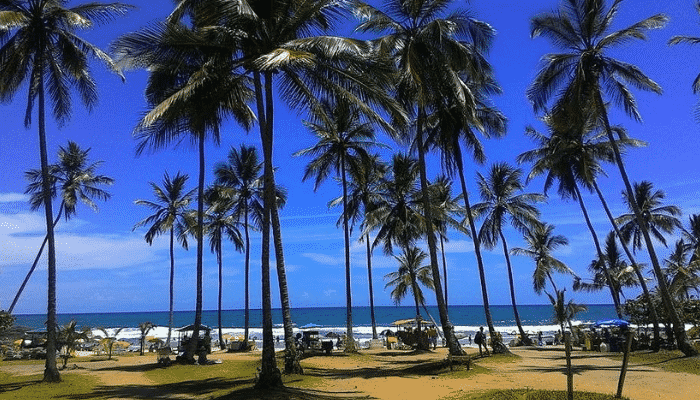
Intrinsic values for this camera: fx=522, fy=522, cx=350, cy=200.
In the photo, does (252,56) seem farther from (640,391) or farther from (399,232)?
(399,232)

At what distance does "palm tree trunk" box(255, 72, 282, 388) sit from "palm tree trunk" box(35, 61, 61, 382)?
7.54 metres

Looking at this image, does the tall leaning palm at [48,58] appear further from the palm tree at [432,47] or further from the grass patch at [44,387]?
the palm tree at [432,47]

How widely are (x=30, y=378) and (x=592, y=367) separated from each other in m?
20.1

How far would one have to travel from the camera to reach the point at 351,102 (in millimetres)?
14617

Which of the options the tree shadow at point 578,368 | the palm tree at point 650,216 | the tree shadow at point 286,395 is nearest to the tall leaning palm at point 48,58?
the tree shadow at point 286,395

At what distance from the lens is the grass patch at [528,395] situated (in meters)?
11.2

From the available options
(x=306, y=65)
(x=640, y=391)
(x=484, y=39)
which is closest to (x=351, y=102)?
(x=306, y=65)

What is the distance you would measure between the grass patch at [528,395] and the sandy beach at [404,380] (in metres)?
0.50

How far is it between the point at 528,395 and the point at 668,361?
37.6ft

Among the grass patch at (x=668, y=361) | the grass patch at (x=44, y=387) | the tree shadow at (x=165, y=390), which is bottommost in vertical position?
the grass patch at (x=668, y=361)

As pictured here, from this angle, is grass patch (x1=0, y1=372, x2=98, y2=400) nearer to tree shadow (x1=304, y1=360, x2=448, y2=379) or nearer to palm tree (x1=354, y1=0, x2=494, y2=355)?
tree shadow (x1=304, y1=360, x2=448, y2=379)

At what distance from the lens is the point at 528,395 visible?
460 inches

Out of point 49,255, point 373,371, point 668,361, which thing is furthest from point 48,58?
point 668,361

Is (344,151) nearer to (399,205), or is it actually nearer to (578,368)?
(399,205)
